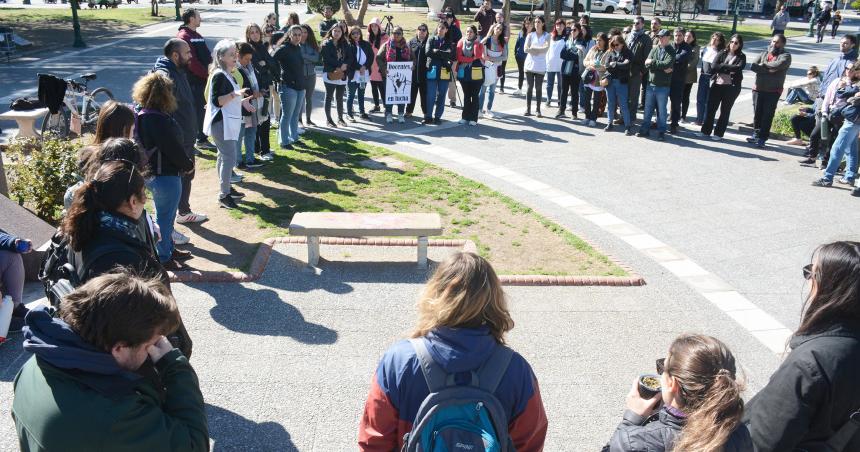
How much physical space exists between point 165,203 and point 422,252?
251cm

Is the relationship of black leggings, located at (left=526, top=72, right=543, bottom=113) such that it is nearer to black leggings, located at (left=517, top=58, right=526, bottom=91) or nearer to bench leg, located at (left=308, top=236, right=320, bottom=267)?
black leggings, located at (left=517, top=58, right=526, bottom=91)

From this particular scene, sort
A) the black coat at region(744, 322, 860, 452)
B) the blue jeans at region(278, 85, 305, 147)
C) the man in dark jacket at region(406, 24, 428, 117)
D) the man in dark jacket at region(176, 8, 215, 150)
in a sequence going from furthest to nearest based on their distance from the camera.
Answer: the man in dark jacket at region(406, 24, 428, 117), the blue jeans at region(278, 85, 305, 147), the man in dark jacket at region(176, 8, 215, 150), the black coat at region(744, 322, 860, 452)

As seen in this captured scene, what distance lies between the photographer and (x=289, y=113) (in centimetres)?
1154

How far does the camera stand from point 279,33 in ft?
43.8

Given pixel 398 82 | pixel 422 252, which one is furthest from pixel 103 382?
pixel 398 82

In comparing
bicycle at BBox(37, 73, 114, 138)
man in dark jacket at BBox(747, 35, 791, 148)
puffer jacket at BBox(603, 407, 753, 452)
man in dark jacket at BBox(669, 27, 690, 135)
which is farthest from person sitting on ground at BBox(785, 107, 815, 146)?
bicycle at BBox(37, 73, 114, 138)

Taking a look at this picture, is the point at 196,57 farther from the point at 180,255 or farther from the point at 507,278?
the point at 507,278

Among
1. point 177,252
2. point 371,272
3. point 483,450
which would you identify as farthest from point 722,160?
point 483,450

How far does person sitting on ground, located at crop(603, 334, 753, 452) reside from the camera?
2477 mm

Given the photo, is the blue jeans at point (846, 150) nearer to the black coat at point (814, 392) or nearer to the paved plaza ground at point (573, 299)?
the paved plaza ground at point (573, 299)

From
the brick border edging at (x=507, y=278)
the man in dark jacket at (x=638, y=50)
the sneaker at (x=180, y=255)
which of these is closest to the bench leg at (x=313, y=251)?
the brick border edging at (x=507, y=278)

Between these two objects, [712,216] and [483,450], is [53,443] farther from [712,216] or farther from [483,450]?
[712,216]

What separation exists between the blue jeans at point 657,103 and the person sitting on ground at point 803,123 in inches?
92.8

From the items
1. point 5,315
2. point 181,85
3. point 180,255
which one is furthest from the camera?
point 181,85
